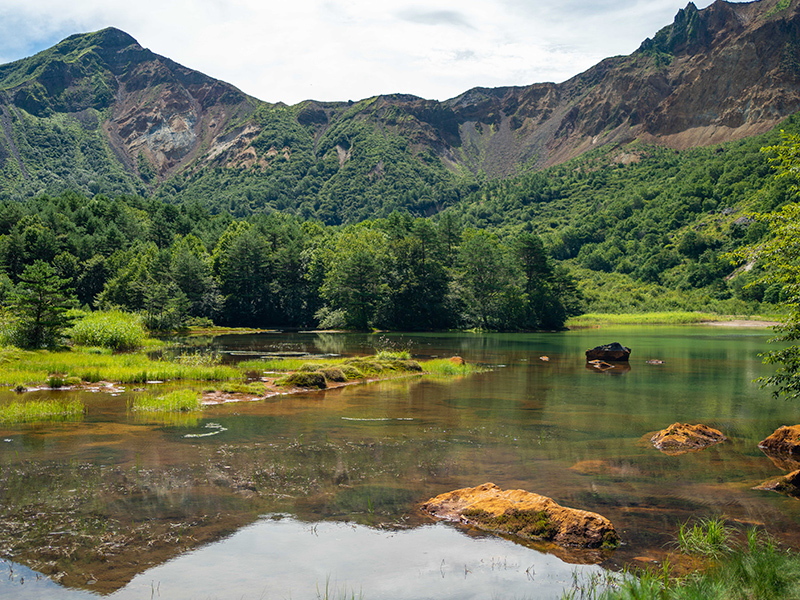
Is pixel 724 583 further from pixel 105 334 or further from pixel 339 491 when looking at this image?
pixel 105 334

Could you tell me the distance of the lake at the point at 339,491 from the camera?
910 cm

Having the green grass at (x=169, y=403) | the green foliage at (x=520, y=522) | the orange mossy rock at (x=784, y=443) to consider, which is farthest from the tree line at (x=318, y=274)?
the green foliage at (x=520, y=522)

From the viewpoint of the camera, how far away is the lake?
9.10 metres

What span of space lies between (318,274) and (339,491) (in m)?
86.3

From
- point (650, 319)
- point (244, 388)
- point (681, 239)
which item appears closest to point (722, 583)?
point (244, 388)

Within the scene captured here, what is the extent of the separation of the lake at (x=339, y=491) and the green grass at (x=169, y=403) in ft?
3.14

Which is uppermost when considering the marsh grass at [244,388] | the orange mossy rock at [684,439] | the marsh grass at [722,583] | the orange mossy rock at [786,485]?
the marsh grass at [722,583]

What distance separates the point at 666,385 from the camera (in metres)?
33.7

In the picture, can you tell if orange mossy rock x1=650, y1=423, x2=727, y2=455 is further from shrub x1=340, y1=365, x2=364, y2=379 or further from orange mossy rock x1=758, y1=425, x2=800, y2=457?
shrub x1=340, y1=365, x2=364, y2=379

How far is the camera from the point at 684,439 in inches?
725

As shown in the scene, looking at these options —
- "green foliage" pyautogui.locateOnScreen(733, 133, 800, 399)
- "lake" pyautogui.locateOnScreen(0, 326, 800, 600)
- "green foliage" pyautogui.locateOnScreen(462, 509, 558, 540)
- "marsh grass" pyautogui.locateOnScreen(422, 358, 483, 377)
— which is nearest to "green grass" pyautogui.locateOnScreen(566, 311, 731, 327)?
"marsh grass" pyautogui.locateOnScreen(422, 358, 483, 377)

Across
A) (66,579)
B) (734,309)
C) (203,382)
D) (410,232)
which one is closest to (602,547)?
(66,579)

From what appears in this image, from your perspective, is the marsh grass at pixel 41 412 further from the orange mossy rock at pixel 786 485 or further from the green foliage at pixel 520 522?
the orange mossy rock at pixel 786 485

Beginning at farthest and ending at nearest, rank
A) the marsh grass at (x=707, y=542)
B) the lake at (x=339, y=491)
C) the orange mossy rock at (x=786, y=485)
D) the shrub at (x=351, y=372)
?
the shrub at (x=351, y=372), the orange mossy rock at (x=786, y=485), the marsh grass at (x=707, y=542), the lake at (x=339, y=491)
